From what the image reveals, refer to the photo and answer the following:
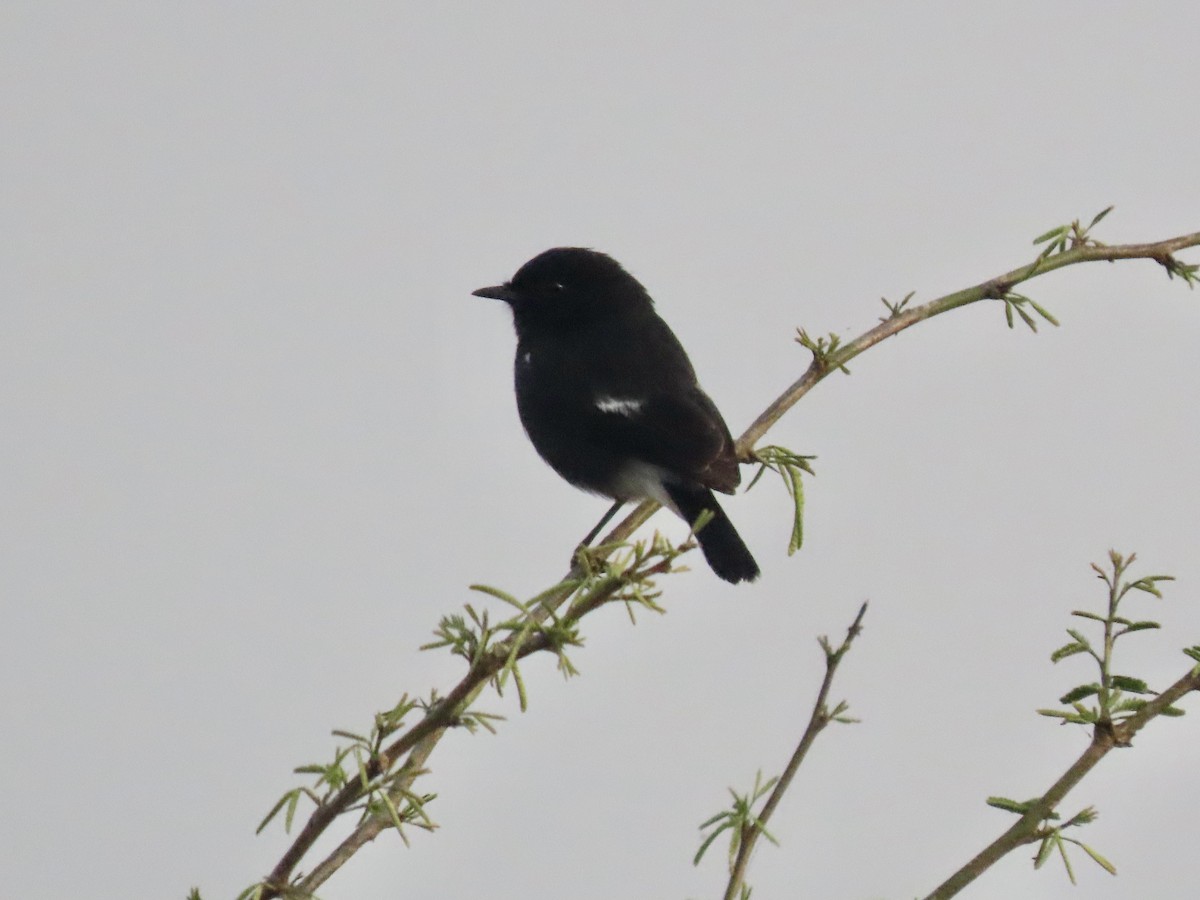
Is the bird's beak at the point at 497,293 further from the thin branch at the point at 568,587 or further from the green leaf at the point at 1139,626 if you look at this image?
the green leaf at the point at 1139,626

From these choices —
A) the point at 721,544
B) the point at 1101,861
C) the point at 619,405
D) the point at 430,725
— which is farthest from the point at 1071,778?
the point at 619,405

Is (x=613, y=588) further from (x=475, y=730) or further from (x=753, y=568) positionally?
(x=753, y=568)

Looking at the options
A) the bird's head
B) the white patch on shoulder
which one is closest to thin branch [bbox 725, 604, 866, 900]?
the white patch on shoulder

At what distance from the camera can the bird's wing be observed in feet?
13.3

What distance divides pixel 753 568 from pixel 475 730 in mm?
2796

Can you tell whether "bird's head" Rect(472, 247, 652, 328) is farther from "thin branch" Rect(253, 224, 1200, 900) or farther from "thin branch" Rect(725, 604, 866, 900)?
"thin branch" Rect(725, 604, 866, 900)

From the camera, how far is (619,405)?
4.49 metres

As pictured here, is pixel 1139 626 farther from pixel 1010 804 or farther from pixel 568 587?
pixel 568 587

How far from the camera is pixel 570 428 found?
4590 mm

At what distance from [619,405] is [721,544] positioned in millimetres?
699

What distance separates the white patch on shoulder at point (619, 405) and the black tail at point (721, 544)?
1.28 feet

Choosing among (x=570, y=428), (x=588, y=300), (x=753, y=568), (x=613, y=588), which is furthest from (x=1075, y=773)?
(x=588, y=300)

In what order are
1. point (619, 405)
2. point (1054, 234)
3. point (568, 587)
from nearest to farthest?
point (568, 587), point (1054, 234), point (619, 405)

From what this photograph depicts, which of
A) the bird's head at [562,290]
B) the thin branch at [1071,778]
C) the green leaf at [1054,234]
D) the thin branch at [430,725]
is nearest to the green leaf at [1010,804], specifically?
the thin branch at [1071,778]
